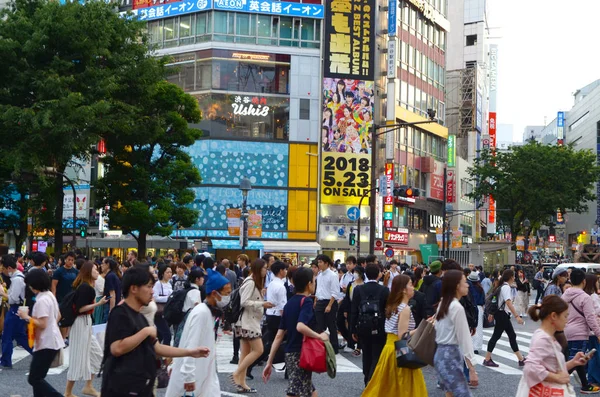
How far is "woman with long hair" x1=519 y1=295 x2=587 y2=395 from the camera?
665cm

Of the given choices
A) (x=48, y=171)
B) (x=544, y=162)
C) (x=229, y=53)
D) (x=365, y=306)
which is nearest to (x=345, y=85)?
(x=229, y=53)

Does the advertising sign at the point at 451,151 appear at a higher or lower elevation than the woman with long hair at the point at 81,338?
higher

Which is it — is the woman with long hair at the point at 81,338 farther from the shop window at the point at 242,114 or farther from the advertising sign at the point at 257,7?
the advertising sign at the point at 257,7

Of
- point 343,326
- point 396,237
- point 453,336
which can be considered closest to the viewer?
point 453,336

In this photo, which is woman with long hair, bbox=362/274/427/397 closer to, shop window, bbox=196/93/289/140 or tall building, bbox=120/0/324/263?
tall building, bbox=120/0/324/263

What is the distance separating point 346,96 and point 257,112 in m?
5.64

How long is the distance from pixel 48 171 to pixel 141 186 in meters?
4.38

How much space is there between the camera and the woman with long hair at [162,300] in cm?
1308

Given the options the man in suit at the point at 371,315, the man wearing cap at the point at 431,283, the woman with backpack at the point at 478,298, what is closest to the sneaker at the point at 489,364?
the woman with backpack at the point at 478,298

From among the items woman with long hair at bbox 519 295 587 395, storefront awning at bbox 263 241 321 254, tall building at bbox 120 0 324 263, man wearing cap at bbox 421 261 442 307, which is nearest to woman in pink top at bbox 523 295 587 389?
woman with long hair at bbox 519 295 587 395

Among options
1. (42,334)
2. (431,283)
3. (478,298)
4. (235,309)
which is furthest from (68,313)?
(478,298)

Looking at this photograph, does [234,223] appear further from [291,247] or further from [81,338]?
[291,247]

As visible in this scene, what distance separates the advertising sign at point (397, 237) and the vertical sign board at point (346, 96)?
6361 mm

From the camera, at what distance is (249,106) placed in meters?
51.6
